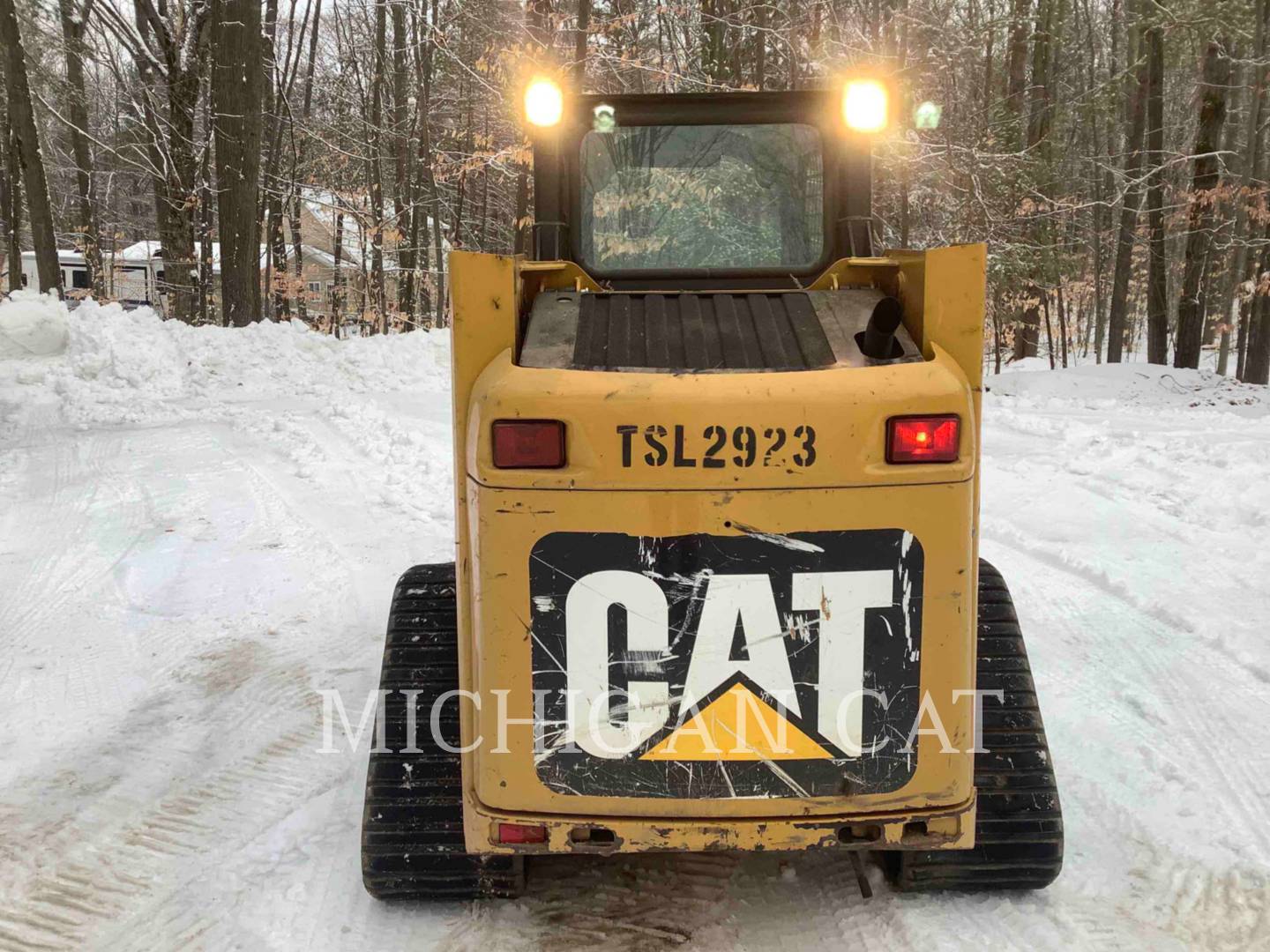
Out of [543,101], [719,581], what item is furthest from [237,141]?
[719,581]

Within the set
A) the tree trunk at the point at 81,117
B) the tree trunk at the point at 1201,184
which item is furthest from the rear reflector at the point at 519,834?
the tree trunk at the point at 81,117

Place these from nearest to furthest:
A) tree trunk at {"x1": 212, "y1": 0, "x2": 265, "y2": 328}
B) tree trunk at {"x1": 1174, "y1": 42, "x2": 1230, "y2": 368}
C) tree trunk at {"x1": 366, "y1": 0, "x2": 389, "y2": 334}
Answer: tree trunk at {"x1": 212, "y1": 0, "x2": 265, "y2": 328} < tree trunk at {"x1": 1174, "y1": 42, "x2": 1230, "y2": 368} < tree trunk at {"x1": 366, "y1": 0, "x2": 389, "y2": 334}

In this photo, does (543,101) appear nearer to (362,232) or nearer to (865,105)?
(865,105)

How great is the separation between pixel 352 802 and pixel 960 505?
222cm

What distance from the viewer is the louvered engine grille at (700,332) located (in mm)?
2383

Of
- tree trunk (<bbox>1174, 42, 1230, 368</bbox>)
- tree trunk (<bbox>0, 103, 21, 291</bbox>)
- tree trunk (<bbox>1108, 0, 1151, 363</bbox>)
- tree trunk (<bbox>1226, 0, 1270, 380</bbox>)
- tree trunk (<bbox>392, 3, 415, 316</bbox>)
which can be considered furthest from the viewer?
tree trunk (<bbox>0, 103, 21, 291</bbox>)

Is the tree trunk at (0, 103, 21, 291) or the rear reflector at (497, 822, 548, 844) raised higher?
the tree trunk at (0, 103, 21, 291)

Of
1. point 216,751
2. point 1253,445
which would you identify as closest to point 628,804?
point 216,751

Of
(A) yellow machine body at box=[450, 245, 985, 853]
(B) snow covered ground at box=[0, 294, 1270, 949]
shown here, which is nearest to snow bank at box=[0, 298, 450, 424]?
(B) snow covered ground at box=[0, 294, 1270, 949]

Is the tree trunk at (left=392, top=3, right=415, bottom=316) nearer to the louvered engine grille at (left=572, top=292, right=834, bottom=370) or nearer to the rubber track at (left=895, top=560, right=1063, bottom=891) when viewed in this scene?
the louvered engine grille at (left=572, top=292, right=834, bottom=370)

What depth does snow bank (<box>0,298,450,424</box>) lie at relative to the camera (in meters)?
10.7

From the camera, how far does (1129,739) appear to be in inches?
145

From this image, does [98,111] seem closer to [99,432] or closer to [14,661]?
[99,432]

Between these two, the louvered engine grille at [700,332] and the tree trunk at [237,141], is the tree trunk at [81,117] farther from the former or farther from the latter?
the louvered engine grille at [700,332]
